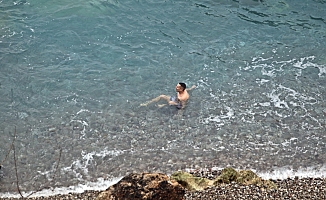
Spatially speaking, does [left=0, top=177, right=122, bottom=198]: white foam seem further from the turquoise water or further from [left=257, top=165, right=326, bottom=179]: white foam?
[left=257, top=165, right=326, bottom=179]: white foam

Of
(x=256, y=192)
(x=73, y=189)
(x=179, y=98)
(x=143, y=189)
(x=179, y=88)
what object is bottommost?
(x=73, y=189)

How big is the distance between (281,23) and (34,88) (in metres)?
12.6

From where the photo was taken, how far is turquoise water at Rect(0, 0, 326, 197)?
1377 centimetres

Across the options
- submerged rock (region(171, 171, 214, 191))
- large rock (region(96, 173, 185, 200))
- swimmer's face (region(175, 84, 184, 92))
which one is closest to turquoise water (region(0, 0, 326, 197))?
→ swimmer's face (region(175, 84, 184, 92))

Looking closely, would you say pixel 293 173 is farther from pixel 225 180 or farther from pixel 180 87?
pixel 180 87

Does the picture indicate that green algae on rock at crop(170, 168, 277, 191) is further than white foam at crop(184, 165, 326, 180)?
No

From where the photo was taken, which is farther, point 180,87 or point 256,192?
point 180,87

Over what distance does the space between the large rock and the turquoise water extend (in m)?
3.21

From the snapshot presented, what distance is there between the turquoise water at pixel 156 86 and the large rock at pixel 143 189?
321 centimetres

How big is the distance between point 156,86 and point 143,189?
8894mm

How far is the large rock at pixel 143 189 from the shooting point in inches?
343

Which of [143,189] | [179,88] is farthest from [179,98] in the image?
[143,189]

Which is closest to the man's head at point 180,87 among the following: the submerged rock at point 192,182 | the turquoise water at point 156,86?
the turquoise water at point 156,86

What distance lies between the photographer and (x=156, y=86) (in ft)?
56.7
